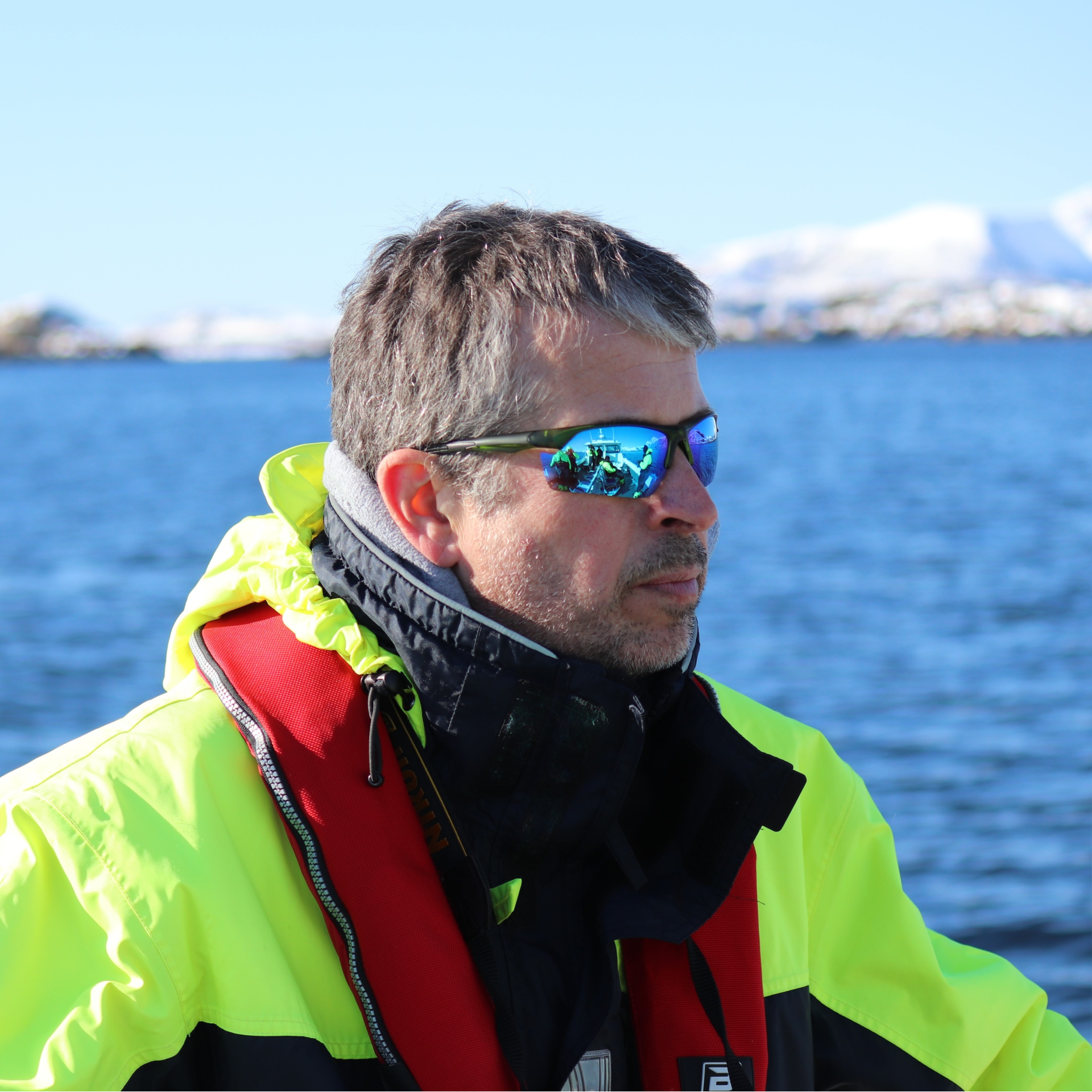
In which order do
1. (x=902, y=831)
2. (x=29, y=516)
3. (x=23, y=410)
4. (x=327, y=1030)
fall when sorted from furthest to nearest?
(x=23, y=410), (x=29, y=516), (x=902, y=831), (x=327, y=1030)

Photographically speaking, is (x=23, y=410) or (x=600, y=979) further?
A: (x=23, y=410)

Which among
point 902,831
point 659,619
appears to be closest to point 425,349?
point 659,619

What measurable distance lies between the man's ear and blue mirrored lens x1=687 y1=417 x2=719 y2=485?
461 millimetres

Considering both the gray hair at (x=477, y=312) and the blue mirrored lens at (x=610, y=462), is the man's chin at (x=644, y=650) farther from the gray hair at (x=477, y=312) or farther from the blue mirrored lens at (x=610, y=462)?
the gray hair at (x=477, y=312)

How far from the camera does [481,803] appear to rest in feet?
6.99

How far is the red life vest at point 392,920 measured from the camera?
1888 mm

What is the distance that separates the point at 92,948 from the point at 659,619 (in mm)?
1061

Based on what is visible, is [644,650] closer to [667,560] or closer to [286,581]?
[667,560]

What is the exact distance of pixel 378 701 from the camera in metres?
2.04

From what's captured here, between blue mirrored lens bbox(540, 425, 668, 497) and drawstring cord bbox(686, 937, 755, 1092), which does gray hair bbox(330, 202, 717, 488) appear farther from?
drawstring cord bbox(686, 937, 755, 1092)

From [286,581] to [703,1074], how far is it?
3.51 feet

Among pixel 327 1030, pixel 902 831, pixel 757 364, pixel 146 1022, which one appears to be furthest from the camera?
pixel 757 364

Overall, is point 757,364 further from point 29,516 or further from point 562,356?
point 562,356

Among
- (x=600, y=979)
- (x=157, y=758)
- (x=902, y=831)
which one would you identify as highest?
(x=157, y=758)
